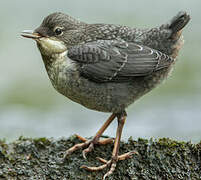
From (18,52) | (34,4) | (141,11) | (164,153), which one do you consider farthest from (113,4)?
(164,153)

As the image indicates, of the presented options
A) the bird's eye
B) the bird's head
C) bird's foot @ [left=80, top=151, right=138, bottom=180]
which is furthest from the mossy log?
the bird's eye

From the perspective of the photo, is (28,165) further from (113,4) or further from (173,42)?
(113,4)

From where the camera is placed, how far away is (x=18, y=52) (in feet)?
27.8

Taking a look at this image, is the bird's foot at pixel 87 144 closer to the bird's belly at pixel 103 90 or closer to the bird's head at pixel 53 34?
the bird's belly at pixel 103 90

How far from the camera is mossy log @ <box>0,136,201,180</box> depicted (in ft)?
12.8

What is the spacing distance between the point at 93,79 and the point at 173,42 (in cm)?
88

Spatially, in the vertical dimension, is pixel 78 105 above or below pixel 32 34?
below

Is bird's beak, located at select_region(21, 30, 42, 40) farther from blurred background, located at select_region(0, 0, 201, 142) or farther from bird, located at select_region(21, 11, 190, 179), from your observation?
blurred background, located at select_region(0, 0, 201, 142)

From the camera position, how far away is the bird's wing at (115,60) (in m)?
4.22

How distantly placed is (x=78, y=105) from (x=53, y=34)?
3.30 meters

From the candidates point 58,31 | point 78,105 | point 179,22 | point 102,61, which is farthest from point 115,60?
point 78,105

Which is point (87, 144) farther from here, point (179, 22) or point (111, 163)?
point (179, 22)

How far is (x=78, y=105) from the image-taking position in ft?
24.6

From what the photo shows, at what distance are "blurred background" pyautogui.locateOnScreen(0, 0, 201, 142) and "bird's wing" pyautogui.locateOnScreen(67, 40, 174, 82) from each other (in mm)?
2474
